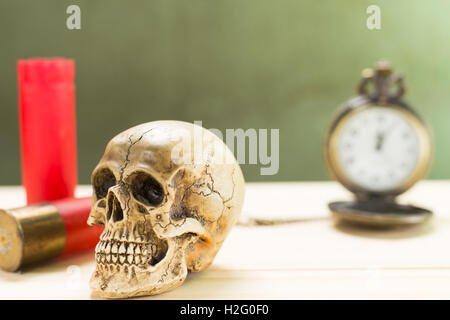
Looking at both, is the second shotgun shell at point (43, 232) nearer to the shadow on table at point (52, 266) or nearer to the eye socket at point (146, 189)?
the shadow on table at point (52, 266)

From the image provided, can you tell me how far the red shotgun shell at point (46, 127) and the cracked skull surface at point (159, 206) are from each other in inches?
22.9

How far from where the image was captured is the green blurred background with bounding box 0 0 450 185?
8.01ft

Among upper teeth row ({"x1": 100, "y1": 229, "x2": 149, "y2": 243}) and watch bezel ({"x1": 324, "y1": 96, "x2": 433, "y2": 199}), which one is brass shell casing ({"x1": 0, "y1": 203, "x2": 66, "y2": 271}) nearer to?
upper teeth row ({"x1": 100, "y1": 229, "x2": 149, "y2": 243})

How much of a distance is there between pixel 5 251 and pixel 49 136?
540mm

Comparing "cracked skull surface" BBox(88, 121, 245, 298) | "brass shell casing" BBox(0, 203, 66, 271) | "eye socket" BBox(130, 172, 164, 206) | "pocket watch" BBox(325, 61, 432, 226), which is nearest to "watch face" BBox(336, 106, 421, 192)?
"pocket watch" BBox(325, 61, 432, 226)

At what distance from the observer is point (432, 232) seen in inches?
61.6

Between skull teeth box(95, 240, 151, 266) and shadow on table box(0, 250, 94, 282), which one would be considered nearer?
skull teeth box(95, 240, 151, 266)

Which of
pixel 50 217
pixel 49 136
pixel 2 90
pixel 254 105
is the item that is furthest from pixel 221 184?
pixel 2 90

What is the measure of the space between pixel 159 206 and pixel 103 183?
17 cm

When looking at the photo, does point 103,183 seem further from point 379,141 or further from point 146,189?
point 379,141

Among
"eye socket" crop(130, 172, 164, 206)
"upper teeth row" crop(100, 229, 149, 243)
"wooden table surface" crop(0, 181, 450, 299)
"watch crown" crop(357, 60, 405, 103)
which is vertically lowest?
"wooden table surface" crop(0, 181, 450, 299)

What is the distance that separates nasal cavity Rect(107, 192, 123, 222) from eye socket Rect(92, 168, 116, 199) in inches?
2.3

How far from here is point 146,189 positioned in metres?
1.10

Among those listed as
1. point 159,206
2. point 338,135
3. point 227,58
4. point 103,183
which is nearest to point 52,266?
point 103,183
